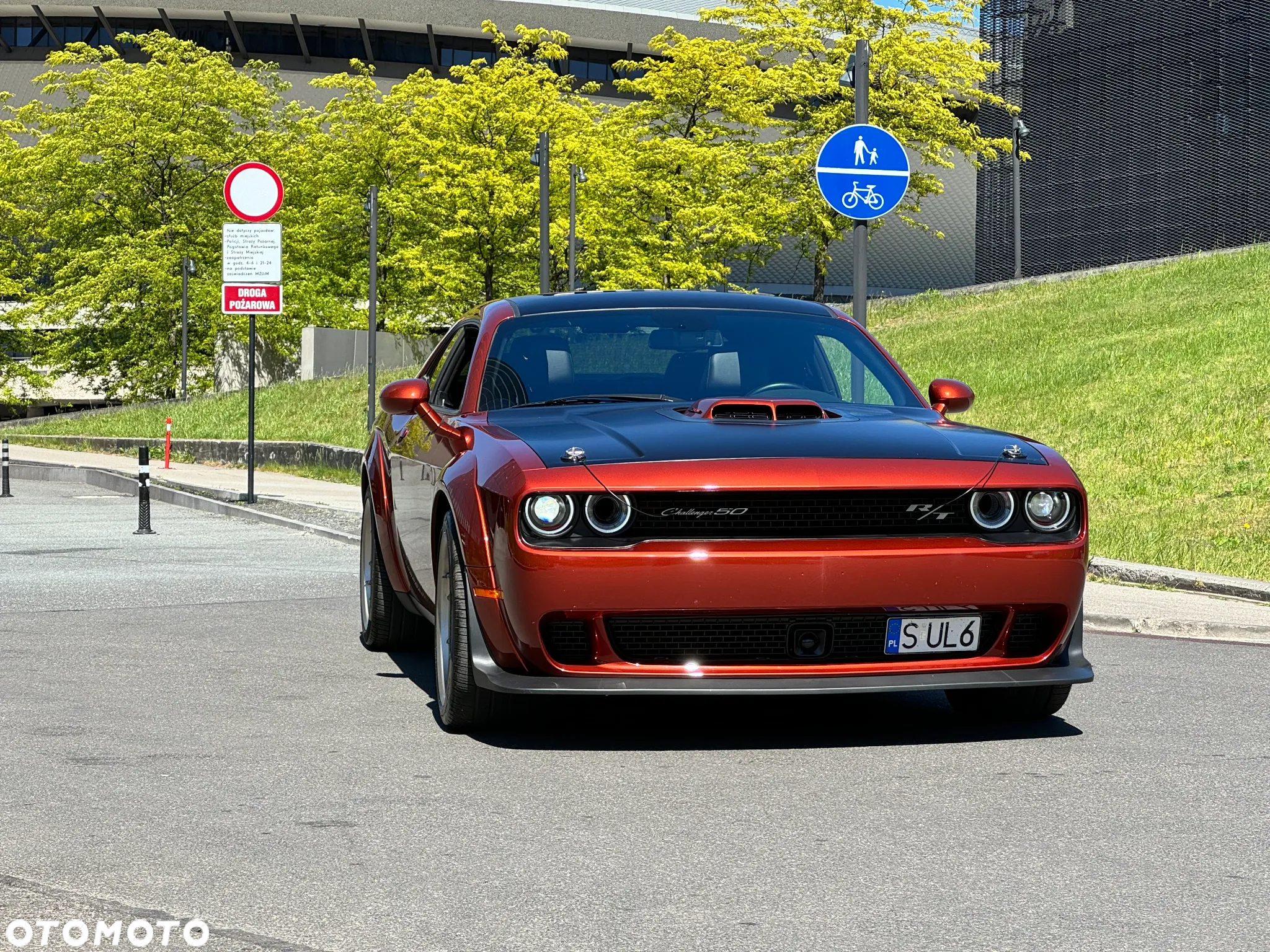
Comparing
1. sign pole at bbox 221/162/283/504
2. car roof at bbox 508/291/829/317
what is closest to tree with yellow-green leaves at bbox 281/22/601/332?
sign pole at bbox 221/162/283/504

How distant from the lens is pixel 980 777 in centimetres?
603

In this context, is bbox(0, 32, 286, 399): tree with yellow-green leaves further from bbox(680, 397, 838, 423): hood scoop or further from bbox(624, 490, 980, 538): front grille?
bbox(624, 490, 980, 538): front grille

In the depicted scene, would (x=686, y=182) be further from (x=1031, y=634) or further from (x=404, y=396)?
(x=1031, y=634)

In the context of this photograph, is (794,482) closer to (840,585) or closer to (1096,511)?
(840,585)

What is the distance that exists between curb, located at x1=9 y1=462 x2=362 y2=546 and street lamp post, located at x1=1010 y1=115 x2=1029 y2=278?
27695mm

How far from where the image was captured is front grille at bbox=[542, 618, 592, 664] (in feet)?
20.3

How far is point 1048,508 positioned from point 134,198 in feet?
160

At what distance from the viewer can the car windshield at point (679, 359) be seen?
7430 millimetres

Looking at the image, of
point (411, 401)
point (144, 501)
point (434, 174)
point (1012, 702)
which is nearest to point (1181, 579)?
point (1012, 702)

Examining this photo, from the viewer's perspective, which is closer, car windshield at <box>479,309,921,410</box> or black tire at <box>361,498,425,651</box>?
car windshield at <box>479,309,921,410</box>

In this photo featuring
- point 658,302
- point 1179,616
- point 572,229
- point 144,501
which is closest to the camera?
point 658,302

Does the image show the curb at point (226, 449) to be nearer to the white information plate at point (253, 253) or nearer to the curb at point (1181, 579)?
the white information plate at point (253, 253)

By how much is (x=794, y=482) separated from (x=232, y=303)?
50.5 feet

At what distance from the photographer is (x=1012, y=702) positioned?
7.06 m
